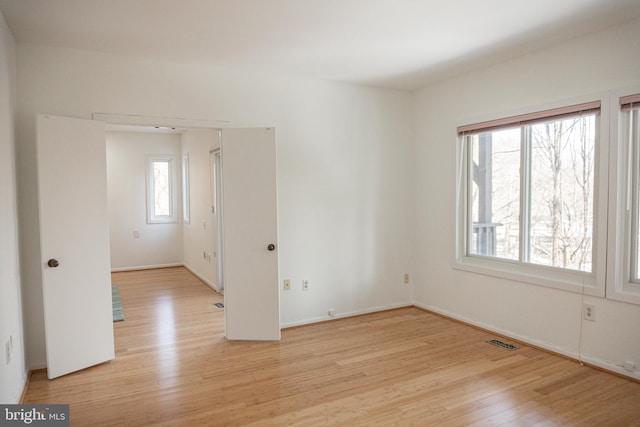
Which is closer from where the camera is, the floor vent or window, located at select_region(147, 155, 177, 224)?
the floor vent

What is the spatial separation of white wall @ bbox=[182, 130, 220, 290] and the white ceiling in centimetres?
248

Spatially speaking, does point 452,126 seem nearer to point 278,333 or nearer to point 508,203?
point 508,203

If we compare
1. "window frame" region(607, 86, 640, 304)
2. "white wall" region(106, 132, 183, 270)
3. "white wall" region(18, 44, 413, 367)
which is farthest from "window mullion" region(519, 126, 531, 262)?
"white wall" region(106, 132, 183, 270)

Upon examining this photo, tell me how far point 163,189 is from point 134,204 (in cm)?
60

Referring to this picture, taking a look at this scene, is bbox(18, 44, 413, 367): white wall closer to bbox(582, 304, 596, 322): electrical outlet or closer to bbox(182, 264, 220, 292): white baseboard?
bbox(582, 304, 596, 322): electrical outlet

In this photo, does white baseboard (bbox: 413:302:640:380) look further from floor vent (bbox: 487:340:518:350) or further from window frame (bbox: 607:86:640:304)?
window frame (bbox: 607:86:640:304)

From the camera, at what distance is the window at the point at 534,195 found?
128 inches

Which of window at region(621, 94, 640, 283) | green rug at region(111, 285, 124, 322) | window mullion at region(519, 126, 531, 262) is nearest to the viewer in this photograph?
window at region(621, 94, 640, 283)

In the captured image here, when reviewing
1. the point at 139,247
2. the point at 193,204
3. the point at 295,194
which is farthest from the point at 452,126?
the point at 139,247

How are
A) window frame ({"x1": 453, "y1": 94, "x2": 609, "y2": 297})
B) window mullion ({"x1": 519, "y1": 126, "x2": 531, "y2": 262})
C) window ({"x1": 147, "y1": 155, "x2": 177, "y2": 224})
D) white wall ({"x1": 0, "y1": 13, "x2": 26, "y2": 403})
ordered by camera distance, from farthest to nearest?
window ({"x1": 147, "y1": 155, "x2": 177, "y2": 224})
window mullion ({"x1": 519, "y1": 126, "x2": 531, "y2": 262})
window frame ({"x1": 453, "y1": 94, "x2": 609, "y2": 297})
white wall ({"x1": 0, "y1": 13, "x2": 26, "y2": 403})

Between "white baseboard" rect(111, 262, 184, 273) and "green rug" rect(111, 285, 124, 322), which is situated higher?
"white baseboard" rect(111, 262, 184, 273)

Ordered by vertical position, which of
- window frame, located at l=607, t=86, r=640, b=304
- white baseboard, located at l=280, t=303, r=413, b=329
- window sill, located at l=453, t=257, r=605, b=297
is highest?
window frame, located at l=607, t=86, r=640, b=304

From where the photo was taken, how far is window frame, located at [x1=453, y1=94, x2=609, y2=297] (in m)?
3.09

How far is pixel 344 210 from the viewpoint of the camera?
4.55 metres
